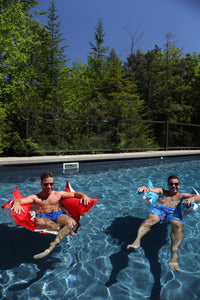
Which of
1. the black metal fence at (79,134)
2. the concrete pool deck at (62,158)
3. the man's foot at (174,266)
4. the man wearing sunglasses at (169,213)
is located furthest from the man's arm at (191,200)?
the black metal fence at (79,134)

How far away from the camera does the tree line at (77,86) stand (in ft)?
35.1

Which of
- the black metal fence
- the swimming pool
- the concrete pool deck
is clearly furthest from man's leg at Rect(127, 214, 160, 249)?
the black metal fence

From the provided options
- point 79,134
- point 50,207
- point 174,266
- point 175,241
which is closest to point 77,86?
point 79,134

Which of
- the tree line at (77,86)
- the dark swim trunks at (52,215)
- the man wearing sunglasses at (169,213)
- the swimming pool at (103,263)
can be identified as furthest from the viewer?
the tree line at (77,86)

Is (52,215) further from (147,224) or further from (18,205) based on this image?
(147,224)

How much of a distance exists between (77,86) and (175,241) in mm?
18101

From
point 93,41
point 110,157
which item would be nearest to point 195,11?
point 110,157

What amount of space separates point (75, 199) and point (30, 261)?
107 centimetres

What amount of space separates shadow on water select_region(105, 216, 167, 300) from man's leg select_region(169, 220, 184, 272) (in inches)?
9.0

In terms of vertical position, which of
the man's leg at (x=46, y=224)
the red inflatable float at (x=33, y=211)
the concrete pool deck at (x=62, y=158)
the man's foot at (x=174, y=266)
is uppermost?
the concrete pool deck at (x=62, y=158)

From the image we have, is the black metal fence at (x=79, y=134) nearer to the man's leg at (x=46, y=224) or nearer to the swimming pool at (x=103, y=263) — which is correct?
the swimming pool at (x=103, y=263)

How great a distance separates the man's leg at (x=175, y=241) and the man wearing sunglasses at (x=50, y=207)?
136 centimetres

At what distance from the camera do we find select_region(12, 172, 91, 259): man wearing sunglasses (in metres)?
3.28

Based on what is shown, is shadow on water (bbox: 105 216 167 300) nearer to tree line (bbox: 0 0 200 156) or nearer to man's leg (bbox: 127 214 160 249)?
man's leg (bbox: 127 214 160 249)
